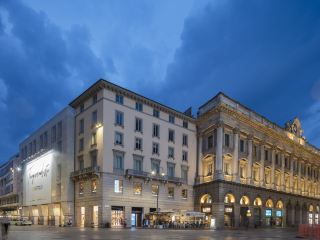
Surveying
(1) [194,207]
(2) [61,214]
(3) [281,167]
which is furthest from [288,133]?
(2) [61,214]

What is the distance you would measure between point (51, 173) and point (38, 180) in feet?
31.1

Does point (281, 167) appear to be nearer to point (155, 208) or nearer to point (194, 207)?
point (194, 207)

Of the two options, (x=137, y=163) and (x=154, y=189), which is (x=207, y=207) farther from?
(x=137, y=163)

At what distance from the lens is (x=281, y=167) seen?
81.6 m

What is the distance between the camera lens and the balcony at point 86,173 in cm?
5262

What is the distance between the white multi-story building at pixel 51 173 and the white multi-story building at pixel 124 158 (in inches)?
61.9

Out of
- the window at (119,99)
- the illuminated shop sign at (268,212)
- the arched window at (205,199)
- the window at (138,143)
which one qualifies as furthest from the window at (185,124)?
the illuminated shop sign at (268,212)

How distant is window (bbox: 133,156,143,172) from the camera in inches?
2263

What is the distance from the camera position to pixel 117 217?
178ft

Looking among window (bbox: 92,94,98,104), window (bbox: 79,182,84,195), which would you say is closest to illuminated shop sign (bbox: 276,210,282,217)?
window (bbox: 79,182,84,195)

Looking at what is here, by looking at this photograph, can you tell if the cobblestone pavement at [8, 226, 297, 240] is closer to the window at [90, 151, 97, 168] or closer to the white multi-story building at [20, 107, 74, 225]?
the window at [90, 151, 97, 168]

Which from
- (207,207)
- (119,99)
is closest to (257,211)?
(207,207)

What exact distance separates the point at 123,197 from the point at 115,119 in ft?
38.7

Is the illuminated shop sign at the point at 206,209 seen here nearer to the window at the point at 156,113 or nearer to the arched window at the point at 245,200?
the arched window at the point at 245,200
